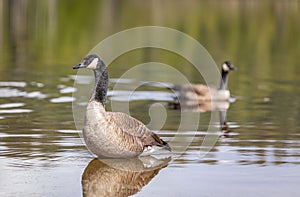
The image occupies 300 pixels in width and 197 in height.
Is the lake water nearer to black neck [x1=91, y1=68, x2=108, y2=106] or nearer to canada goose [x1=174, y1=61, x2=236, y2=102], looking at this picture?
canada goose [x1=174, y1=61, x2=236, y2=102]

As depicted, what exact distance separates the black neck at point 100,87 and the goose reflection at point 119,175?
856 millimetres

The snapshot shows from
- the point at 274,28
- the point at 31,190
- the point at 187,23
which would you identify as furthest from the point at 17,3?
the point at 31,190

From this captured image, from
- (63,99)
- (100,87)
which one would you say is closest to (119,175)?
(100,87)

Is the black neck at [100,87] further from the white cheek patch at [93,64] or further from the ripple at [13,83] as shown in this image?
the ripple at [13,83]

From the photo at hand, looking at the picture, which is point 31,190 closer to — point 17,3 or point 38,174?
point 38,174

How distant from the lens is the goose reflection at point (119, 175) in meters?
9.55

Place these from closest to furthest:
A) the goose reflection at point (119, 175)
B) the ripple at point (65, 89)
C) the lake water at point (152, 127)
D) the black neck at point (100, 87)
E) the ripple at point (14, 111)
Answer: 1. the goose reflection at point (119, 175)
2. the lake water at point (152, 127)
3. the black neck at point (100, 87)
4. the ripple at point (14, 111)
5. the ripple at point (65, 89)

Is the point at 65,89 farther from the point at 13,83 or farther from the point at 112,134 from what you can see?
the point at 112,134

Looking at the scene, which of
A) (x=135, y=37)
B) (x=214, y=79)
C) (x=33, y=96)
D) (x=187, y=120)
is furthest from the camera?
(x=135, y=37)

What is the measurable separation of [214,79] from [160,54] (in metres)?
9.88

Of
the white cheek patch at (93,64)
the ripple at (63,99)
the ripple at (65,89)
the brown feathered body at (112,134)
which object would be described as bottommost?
the ripple at (65,89)

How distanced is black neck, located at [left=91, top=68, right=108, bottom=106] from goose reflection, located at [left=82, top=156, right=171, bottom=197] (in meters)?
0.86

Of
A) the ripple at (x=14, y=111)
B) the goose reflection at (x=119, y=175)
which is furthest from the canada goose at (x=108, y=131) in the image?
the ripple at (x=14, y=111)

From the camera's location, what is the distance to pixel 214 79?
2453 cm
